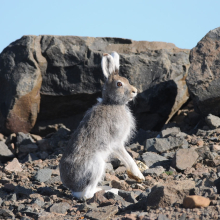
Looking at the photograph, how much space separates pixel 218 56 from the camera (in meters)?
11.1

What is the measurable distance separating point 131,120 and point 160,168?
128 centimetres

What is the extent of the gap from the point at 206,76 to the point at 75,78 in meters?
4.58

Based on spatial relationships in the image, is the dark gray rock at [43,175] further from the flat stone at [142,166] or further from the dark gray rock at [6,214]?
the dark gray rock at [6,214]

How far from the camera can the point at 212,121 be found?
10453mm

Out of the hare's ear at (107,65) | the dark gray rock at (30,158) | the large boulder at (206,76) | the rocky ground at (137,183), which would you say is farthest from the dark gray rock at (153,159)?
the dark gray rock at (30,158)

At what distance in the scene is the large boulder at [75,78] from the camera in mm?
12508

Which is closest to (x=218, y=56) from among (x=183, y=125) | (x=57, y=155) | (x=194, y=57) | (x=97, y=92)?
(x=194, y=57)

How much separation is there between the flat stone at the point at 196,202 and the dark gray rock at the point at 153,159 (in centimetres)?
386

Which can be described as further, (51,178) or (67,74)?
(67,74)

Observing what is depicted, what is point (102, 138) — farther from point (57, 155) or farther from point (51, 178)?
point (57, 155)

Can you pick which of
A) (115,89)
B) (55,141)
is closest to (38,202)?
(115,89)

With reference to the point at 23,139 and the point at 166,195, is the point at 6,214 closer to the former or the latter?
the point at 166,195

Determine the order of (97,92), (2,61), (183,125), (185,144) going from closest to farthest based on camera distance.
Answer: (185,144) < (183,125) < (97,92) < (2,61)

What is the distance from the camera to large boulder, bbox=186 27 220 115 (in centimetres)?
1071
